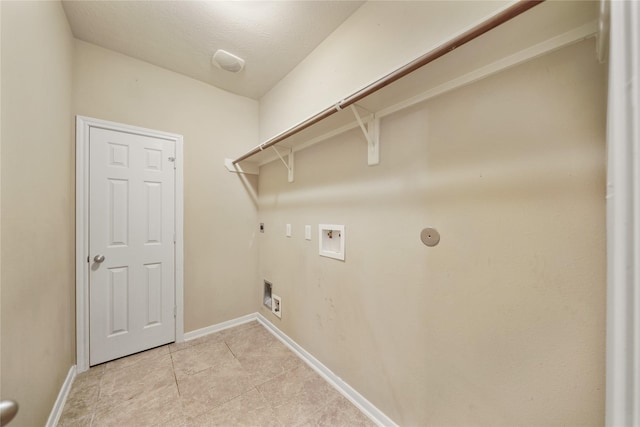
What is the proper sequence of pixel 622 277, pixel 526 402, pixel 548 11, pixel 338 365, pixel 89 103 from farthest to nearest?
pixel 89 103 < pixel 338 365 < pixel 526 402 < pixel 548 11 < pixel 622 277

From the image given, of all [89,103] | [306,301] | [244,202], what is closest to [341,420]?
[306,301]

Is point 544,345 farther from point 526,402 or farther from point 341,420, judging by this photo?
point 341,420

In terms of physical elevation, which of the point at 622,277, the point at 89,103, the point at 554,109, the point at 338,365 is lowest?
the point at 338,365

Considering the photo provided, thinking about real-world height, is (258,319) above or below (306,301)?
below

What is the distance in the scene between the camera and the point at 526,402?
0.91m

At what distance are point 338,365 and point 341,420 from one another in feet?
1.04

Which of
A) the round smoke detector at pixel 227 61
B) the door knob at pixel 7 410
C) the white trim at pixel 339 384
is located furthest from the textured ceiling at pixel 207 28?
the white trim at pixel 339 384

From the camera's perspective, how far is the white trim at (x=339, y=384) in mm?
1396

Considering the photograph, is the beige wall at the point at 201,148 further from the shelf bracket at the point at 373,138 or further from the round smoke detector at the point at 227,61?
the shelf bracket at the point at 373,138

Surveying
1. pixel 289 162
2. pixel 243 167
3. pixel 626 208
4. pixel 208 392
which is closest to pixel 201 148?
pixel 243 167

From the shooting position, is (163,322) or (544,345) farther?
(163,322)

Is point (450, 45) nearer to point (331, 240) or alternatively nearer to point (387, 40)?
point (387, 40)

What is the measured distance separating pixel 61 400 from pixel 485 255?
270 centimetres

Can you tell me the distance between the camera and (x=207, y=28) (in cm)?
172
